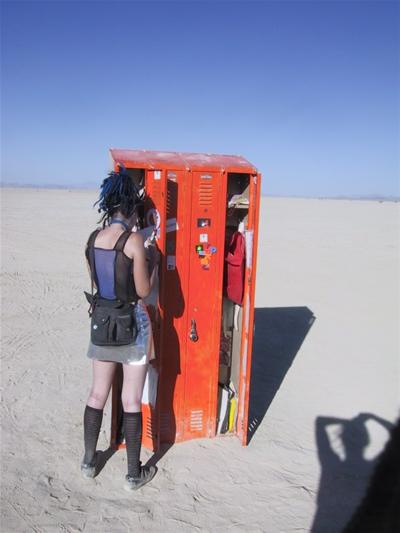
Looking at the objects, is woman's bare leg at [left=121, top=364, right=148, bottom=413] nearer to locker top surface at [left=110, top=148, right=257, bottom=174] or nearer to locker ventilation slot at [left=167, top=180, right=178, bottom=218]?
locker ventilation slot at [left=167, top=180, right=178, bottom=218]

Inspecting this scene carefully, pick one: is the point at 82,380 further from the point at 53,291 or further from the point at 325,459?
the point at 53,291

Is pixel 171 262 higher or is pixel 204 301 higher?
pixel 171 262

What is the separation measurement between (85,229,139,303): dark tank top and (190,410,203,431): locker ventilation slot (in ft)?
5.06

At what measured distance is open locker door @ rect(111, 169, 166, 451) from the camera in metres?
4.09

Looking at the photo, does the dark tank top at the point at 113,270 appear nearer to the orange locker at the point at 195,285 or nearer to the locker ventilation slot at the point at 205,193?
the orange locker at the point at 195,285

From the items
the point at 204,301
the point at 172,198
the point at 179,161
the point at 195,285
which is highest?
the point at 179,161

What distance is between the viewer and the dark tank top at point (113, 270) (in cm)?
354

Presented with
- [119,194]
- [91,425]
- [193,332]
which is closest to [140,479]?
[91,425]

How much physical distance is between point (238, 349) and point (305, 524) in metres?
1.68

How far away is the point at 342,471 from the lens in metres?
4.33

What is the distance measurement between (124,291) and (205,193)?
119cm

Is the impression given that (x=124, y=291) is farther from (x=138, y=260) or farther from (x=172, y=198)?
(x=172, y=198)

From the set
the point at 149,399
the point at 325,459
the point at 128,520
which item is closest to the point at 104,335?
the point at 149,399

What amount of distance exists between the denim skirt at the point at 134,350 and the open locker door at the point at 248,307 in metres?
1.11
